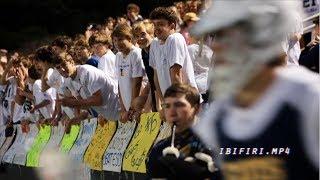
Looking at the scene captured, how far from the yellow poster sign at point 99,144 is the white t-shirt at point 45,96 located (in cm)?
274

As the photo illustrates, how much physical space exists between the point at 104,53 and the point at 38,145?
13.3ft

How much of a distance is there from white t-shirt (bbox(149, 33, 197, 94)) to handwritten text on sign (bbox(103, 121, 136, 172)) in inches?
66.4

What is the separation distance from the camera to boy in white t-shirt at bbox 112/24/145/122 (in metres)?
11.2

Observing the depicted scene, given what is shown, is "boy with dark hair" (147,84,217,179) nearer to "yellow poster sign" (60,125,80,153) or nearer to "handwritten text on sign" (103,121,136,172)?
"handwritten text on sign" (103,121,136,172)

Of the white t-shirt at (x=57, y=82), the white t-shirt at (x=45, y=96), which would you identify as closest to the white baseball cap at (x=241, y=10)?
the white t-shirt at (x=57, y=82)

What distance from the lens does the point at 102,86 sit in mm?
12469

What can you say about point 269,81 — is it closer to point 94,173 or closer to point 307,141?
point 307,141

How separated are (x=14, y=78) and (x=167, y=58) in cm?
913

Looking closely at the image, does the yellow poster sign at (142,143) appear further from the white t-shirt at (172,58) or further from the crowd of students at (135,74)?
the white t-shirt at (172,58)

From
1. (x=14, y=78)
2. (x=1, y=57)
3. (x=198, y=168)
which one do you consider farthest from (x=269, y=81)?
(x=1, y=57)

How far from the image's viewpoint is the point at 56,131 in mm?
15656

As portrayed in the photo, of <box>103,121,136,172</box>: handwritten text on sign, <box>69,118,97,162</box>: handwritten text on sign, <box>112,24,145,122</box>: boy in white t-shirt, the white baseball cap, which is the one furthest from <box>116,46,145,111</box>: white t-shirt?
the white baseball cap

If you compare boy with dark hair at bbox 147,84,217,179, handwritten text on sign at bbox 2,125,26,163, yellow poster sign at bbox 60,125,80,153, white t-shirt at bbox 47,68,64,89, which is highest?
boy with dark hair at bbox 147,84,217,179

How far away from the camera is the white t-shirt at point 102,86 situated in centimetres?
1241
